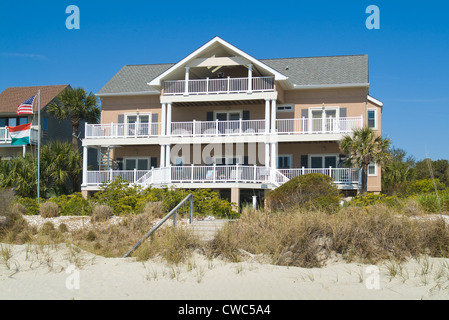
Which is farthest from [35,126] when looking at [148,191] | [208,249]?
[208,249]

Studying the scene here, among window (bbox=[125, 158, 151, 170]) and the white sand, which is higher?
window (bbox=[125, 158, 151, 170])

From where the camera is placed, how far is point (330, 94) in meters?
28.8

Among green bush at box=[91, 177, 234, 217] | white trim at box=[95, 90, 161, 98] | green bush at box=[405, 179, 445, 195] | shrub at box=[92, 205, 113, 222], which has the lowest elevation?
shrub at box=[92, 205, 113, 222]

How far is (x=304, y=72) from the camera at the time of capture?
3042 cm

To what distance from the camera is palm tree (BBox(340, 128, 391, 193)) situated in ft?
77.3

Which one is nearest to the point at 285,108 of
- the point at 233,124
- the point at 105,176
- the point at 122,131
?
the point at 233,124

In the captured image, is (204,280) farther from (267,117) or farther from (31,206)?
(267,117)

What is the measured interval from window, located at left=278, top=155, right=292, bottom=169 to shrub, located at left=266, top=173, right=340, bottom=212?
9.11m

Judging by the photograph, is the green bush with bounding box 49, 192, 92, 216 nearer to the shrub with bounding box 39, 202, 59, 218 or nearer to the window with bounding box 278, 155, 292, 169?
the shrub with bounding box 39, 202, 59, 218

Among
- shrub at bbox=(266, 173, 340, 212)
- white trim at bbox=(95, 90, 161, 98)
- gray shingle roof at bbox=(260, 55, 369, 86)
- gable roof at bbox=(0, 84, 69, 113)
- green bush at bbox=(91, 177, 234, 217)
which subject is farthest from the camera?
gable roof at bbox=(0, 84, 69, 113)

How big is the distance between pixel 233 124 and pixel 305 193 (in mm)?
10446

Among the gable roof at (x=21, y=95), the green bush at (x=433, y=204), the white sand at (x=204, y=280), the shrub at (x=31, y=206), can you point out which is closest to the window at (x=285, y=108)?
the green bush at (x=433, y=204)

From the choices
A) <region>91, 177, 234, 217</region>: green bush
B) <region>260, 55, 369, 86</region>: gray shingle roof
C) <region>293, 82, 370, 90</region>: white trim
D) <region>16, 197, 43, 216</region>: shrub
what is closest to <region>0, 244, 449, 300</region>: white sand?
<region>91, 177, 234, 217</region>: green bush
